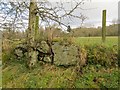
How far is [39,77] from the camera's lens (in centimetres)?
827

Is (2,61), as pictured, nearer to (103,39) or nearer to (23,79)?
(23,79)

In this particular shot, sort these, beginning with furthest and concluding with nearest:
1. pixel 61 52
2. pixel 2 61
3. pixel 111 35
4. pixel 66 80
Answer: pixel 111 35 < pixel 2 61 < pixel 61 52 < pixel 66 80

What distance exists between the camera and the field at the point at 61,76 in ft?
25.7

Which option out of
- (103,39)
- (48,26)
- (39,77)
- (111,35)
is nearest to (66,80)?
(39,77)

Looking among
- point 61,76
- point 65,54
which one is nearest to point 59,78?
point 61,76

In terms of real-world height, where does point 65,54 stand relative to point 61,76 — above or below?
above

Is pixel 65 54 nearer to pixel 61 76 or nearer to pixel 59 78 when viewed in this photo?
pixel 61 76

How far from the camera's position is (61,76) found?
8258 millimetres

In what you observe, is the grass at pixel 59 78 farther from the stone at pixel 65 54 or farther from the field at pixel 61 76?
the stone at pixel 65 54

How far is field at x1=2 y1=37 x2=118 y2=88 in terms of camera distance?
7820mm

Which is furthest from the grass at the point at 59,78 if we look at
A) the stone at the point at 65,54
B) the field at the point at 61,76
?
the stone at the point at 65,54

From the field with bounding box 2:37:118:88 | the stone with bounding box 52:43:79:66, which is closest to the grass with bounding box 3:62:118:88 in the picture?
the field with bounding box 2:37:118:88

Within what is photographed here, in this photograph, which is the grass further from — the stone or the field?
the stone

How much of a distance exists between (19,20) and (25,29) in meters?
0.53
